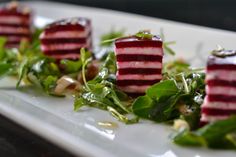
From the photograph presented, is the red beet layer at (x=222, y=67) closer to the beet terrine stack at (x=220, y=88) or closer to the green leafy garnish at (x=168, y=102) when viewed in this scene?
the beet terrine stack at (x=220, y=88)

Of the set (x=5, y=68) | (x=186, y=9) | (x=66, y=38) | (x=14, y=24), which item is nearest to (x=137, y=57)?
(x=66, y=38)

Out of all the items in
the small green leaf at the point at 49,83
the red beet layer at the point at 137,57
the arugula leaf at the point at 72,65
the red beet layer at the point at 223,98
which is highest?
the red beet layer at the point at 137,57

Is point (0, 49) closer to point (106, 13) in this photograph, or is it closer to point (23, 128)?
point (23, 128)

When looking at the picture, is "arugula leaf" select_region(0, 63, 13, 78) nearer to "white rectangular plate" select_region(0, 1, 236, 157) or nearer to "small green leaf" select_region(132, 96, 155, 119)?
"white rectangular plate" select_region(0, 1, 236, 157)

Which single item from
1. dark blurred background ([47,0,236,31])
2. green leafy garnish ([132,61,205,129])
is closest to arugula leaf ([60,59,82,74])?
green leafy garnish ([132,61,205,129])

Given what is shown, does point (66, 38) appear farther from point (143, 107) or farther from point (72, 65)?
point (143, 107)

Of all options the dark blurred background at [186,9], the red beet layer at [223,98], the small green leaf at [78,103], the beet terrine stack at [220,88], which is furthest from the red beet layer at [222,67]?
the dark blurred background at [186,9]

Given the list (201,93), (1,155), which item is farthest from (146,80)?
(1,155)

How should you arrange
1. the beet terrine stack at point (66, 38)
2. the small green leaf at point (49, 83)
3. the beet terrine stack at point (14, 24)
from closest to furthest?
the small green leaf at point (49, 83), the beet terrine stack at point (66, 38), the beet terrine stack at point (14, 24)
